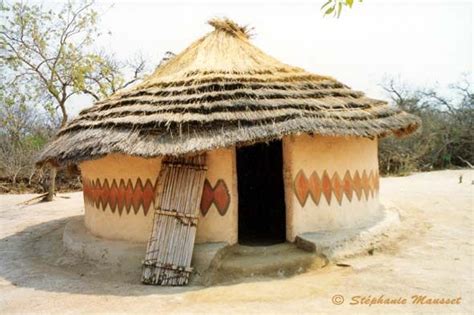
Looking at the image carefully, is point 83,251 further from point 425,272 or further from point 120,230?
point 425,272

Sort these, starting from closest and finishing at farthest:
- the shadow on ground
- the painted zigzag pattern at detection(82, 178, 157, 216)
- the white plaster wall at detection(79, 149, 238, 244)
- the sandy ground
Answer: the sandy ground < the shadow on ground < the white plaster wall at detection(79, 149, 238, 244) < the painted zigzag pattern at detection(82, 178, 157, 216)

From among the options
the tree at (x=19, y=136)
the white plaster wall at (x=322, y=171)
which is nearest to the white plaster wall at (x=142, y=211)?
the white plaster wall at (x=322, y=171)

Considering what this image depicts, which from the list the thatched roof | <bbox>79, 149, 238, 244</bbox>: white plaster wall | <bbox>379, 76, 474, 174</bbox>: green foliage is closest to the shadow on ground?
<bbox>79, 149, 238, 244</bbox>: white plaster wall

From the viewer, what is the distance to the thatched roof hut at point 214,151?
5.70 m

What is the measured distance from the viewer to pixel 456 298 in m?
4.35

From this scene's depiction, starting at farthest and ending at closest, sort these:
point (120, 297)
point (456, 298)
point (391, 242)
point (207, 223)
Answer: point (391, 242) < point (207, 223) < point (120, 297) < point (456, 298)

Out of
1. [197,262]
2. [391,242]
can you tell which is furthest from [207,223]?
[391,242]

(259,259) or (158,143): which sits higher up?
(158,143)

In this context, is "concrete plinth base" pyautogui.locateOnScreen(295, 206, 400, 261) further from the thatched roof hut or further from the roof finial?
the roof finial

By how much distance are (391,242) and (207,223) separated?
2768 mm

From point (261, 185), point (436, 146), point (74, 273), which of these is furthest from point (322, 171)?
point (436, 146)

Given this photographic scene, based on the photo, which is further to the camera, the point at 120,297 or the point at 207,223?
the point at 207,223

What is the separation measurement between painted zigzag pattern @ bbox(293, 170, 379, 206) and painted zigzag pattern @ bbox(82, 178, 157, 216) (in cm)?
208

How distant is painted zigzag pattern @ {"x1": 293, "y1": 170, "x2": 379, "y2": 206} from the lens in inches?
241
